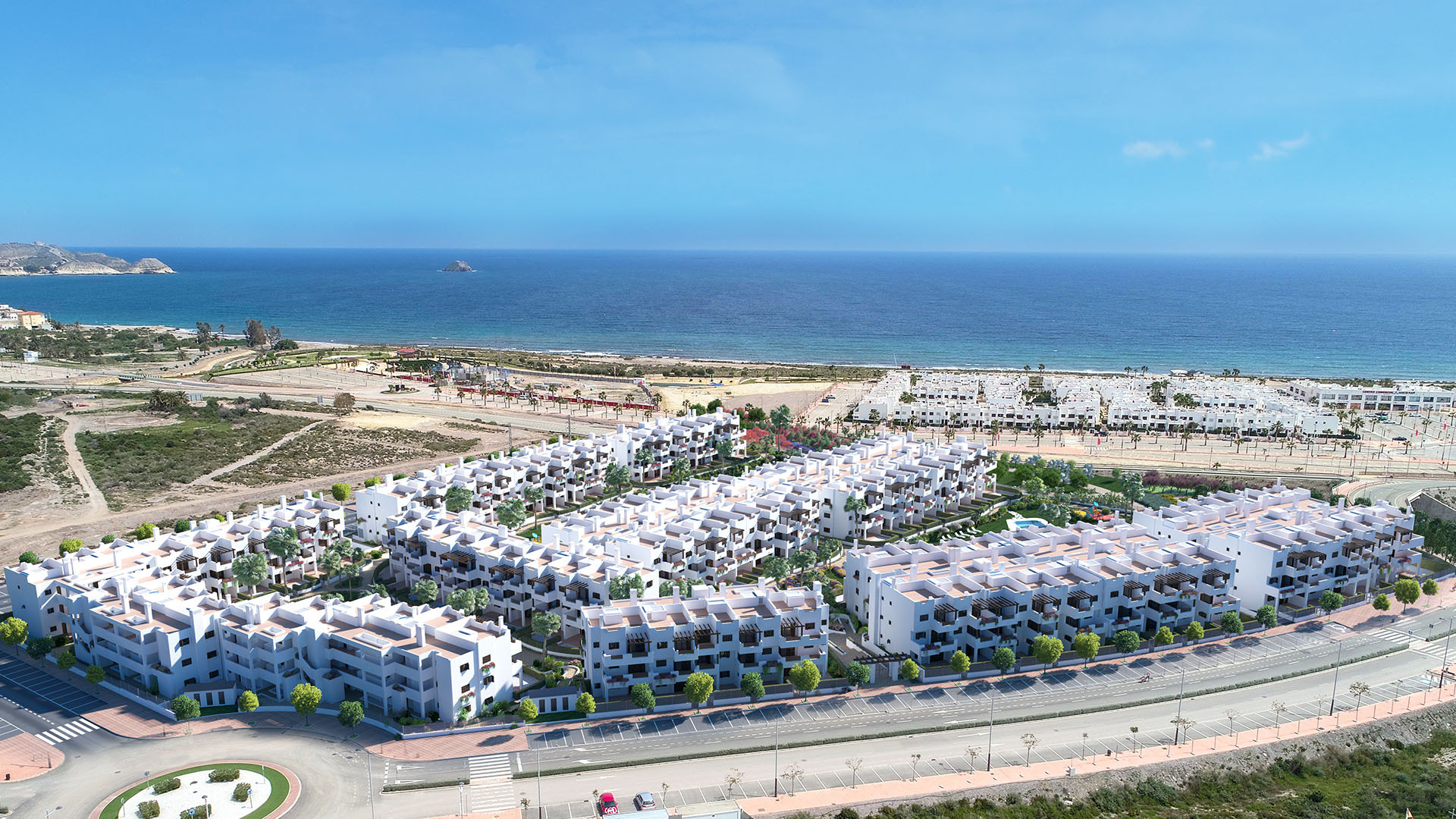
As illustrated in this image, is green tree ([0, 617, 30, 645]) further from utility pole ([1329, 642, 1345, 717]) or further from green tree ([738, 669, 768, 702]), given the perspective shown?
utility pole ([1329, 642, 1345, 717])

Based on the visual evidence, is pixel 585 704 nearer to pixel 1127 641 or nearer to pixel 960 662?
pixel 960 662

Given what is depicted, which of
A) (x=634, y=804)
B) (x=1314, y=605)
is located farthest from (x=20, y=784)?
(x=1314, y=605)

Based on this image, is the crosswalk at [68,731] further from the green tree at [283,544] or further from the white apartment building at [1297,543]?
the white apartment building at [1297,543]

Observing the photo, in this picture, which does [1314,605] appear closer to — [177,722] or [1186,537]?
[1186,537]

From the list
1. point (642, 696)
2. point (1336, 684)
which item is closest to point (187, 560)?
point (642, 696)

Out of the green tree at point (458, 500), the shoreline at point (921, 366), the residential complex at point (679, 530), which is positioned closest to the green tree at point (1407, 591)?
the residential complex at point (679, 530)

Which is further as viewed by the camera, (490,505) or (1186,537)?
(490,505)
